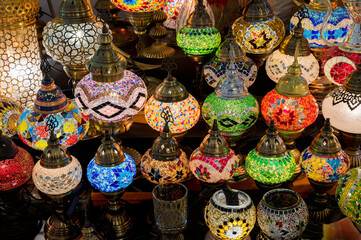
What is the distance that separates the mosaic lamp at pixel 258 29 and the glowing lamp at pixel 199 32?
13 centimetres

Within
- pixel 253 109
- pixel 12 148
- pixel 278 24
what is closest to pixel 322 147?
pixel 253 109

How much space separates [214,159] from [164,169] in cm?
20

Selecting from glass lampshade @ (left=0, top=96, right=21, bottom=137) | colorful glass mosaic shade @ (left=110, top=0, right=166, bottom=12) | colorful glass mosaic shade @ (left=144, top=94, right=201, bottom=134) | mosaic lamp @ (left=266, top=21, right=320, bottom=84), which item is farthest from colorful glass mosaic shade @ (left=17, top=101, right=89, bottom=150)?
mosaic lamp @ (left=266, top=21, right=320, bottom=84)

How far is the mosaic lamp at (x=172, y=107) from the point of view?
209 centimetres

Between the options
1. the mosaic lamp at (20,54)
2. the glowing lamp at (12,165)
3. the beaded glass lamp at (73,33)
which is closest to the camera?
the glowing lamp at (12,165)

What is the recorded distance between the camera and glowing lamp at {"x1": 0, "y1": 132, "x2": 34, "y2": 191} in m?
2.06

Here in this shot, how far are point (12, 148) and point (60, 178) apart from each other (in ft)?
1.01

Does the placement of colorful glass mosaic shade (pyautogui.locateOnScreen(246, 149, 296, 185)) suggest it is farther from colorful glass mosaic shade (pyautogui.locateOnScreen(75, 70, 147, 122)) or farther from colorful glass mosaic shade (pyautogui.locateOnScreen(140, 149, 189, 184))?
colorful glass mosaic shade (pyautogui.locateOnScreen(75, 70, 147, 122))

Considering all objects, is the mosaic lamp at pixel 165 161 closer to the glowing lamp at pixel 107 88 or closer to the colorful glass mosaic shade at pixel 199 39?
the glowing lamp at pixel 107 88

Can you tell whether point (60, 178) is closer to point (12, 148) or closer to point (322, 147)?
point (12, 148)

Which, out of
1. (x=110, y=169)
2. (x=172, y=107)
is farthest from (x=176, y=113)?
(x=110, y=169)

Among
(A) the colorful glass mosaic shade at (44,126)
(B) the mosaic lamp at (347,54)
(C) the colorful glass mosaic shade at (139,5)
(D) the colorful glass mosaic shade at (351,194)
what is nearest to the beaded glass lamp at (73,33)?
(C) the colorful glass mosaic shade at (139,5)

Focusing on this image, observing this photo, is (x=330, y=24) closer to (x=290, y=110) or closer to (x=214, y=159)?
(x=290, y=110)

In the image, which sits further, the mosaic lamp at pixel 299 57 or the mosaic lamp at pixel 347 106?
the mosaic lamp at pixel 299 57
